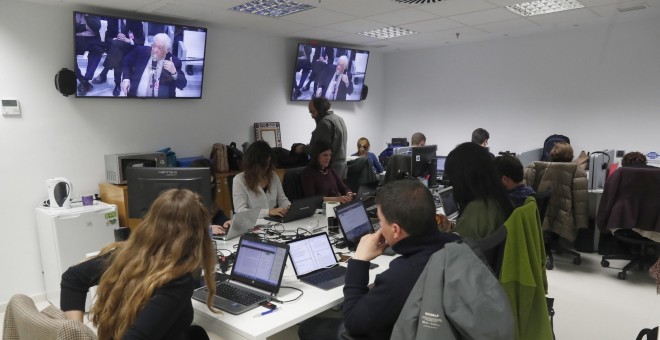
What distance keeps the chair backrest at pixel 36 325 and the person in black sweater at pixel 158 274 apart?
0.54 ft

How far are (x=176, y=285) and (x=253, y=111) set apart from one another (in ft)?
13.3

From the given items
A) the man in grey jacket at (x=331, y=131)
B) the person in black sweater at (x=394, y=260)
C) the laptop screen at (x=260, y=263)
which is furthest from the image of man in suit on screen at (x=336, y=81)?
the person in black sweater at (x=394, y=260)

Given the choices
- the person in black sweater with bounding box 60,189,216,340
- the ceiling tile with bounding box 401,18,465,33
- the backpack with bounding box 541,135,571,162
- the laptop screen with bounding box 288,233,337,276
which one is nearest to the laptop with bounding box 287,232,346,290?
the laptop screen with bounding box 288,233,337,276

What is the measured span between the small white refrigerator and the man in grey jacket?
2.21 metres

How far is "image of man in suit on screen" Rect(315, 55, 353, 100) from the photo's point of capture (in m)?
6.07

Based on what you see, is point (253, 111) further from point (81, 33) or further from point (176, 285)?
point (176, 285)

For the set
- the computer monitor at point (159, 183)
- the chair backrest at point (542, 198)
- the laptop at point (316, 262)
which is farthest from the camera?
the chair backrest at point (542, 198)

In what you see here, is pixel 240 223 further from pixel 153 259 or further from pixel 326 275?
pixel 153 259

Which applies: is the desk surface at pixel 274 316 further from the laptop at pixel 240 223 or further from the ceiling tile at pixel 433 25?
the ceiling tile at pixel 433 25

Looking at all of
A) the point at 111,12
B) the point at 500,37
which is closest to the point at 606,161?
the point at 500,37

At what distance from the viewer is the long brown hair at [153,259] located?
146 cm

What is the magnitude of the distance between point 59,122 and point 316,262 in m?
2.96

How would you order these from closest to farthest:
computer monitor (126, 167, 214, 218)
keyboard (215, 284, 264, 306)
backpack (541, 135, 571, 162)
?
keyboard (215, 284, 264, 306) < computer monitor (126, 167, 214, 218) < backpack (541, 135, 571, 162)

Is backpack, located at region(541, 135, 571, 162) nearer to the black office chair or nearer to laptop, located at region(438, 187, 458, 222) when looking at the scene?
the black office chair
